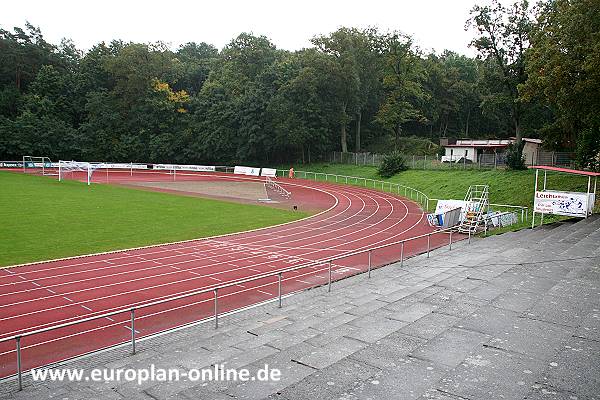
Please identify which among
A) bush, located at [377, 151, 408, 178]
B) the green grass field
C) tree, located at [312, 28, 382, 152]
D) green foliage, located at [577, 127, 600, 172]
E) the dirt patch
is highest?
tree, located at [312, 28, 382, 152]

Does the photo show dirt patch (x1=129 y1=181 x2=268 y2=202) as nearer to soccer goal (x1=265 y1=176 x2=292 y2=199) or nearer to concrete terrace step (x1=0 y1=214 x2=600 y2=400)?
soccer goal (x1=265 y1=176 x2=292 y2=199)

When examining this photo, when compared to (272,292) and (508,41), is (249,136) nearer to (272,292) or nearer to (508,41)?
(508,41)

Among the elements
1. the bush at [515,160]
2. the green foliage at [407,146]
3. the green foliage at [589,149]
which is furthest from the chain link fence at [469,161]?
the green foliage at [407,146]

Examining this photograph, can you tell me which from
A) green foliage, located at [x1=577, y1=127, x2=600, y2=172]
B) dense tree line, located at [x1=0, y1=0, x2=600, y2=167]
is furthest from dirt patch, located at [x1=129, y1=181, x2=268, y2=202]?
green foliage, located at [x1=577, y1=127, x2=600, y2=172]

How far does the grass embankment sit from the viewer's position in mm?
33125

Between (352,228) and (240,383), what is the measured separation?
65.9 ft

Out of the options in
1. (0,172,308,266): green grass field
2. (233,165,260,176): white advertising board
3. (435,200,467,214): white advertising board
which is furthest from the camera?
(233,165,260,176): white advertising board

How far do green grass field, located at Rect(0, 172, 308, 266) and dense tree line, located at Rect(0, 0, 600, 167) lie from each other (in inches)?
1058

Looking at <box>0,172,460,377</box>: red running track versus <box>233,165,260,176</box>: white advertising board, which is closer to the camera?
<box>0,172,460,377</box>: red running track

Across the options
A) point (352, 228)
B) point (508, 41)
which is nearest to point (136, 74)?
point (508, 41)

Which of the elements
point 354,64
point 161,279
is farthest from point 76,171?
point 161,279

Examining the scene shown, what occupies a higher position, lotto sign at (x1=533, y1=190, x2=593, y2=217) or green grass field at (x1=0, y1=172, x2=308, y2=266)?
lotto sign at (x1=533, y1=190, x2=593, y2=217)

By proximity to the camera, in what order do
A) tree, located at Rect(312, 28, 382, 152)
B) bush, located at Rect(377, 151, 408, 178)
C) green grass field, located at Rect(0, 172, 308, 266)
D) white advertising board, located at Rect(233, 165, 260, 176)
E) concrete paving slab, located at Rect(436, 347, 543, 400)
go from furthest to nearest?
white advertising board, located at Rect(233, 165, 260, 176) → tree, located at Rect(312, 28, 382, 152) → bush, located at Rect(377, 151, 408, 178) → green grass field, located at Rect(0, 172, 308, 266) → concrete paving slab, located at Rect(436, 347, 543, 400)

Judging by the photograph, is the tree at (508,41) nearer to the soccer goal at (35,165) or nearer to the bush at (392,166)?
the bush at (392,166)
